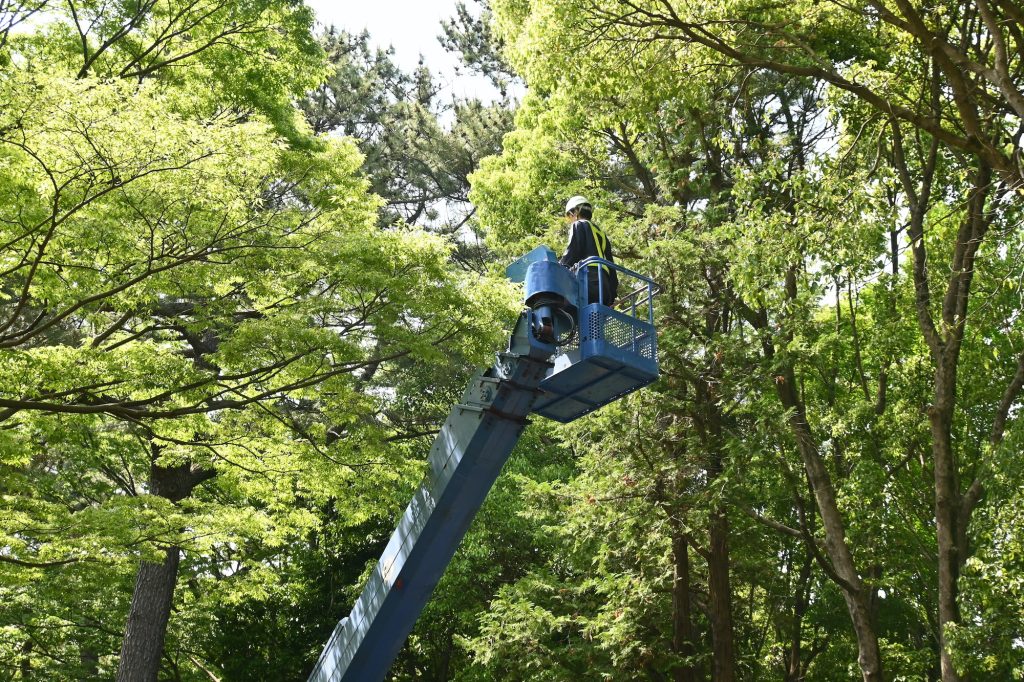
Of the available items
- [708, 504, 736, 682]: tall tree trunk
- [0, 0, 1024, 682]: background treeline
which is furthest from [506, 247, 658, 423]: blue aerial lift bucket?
[708, 504, 736, 682]: tall tree trunk

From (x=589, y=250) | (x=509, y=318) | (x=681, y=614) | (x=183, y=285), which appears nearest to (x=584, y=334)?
(x=589, y=250)

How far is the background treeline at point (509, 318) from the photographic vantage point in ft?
25.1

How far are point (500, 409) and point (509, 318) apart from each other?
2928 mm

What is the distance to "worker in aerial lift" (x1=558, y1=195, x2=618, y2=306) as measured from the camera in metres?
6.04

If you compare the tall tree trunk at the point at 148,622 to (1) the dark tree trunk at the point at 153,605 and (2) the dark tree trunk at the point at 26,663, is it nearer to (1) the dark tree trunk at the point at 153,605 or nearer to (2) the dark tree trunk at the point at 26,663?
(1) the dark tree trunk at the point at 153,605

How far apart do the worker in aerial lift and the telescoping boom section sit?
0.08 m

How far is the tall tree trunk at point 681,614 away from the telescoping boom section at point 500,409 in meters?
7.20

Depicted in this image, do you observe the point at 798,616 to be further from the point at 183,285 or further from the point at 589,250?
the point at 183,285

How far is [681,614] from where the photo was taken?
43.3 ft

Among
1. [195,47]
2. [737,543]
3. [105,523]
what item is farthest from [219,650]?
[195,47]

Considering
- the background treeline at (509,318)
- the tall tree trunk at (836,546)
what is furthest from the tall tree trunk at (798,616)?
the tall tree trunk at (836,546)

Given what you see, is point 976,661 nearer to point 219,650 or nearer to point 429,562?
point 429,562

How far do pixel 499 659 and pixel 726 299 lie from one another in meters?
6.71

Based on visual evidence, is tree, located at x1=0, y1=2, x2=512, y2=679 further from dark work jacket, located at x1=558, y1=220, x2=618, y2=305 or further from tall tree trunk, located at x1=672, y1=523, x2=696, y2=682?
tall tree trunk, located at x1=672, y1=523, x2=696, y2=682
